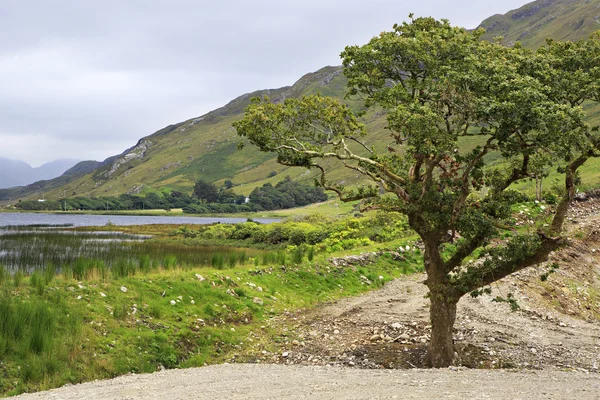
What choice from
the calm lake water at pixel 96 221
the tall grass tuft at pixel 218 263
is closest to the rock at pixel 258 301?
the tall grass tuft at pixel 218 263

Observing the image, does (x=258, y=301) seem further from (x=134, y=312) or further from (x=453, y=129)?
(x=453, y=129)

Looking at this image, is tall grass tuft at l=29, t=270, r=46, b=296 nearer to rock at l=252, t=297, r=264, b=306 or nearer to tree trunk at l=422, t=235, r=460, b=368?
rock at l=252, t=297, r=264, b=306

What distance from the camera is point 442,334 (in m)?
13.0

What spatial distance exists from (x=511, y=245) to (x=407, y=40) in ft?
19.5

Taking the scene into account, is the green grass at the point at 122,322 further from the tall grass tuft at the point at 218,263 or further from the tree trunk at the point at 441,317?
the tree trunk at the point at 441,317

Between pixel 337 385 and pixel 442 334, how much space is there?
4.15m

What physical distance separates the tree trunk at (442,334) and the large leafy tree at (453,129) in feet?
0.09

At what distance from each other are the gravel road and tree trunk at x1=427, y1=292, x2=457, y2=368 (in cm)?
112

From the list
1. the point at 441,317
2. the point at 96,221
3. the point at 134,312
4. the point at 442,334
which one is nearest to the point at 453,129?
the point at 441,317

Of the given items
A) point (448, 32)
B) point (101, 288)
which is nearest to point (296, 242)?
point (101, 288)

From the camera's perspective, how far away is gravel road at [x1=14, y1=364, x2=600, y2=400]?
9.41 m

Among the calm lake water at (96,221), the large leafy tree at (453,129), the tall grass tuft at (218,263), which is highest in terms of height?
the large leafy tree at (453,129)

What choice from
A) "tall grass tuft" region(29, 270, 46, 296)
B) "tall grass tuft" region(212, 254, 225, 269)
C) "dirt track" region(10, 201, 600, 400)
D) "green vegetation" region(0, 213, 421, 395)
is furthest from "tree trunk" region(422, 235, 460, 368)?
"tall grass tuft" region(212, 254, 225, 269)

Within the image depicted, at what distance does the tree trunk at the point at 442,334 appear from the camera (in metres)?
12.9
